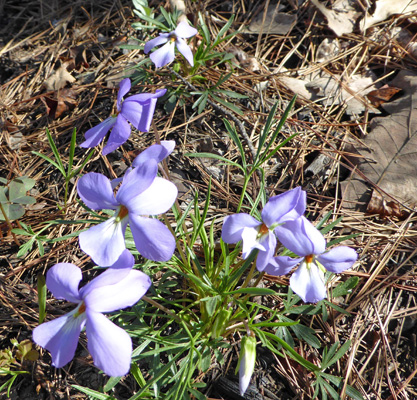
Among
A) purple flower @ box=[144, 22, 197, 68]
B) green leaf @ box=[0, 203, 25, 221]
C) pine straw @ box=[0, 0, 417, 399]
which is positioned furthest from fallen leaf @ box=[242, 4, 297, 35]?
green leaf @ box=[0, 203, 25, 221]

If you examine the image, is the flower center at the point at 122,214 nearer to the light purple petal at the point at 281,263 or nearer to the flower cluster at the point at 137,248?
the flower cluster at the point at 137,248

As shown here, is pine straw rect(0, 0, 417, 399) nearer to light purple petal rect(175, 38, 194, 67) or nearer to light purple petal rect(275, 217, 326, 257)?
light purple petal rect(175, 38, 194, 67)

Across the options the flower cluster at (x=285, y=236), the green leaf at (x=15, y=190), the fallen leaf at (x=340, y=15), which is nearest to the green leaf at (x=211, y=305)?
the flower cluster at (x=285, y=236)

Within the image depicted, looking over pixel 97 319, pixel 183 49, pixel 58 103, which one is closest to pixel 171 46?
pixel 183 49

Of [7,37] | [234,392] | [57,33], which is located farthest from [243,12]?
[234,392]

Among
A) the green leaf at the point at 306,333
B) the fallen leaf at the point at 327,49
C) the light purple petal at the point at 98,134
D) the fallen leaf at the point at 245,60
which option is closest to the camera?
the light purple petal at the point at 98,134

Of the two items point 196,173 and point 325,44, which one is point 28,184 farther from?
point 325,44

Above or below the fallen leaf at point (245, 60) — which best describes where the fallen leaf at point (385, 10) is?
below

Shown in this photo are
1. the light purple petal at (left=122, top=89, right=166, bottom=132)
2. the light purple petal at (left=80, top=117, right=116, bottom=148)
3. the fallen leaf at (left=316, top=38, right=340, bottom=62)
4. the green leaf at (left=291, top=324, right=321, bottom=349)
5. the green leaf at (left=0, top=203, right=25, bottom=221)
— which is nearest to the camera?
the light purple petal at (left=122, top=89, right=166, bottom=132)
